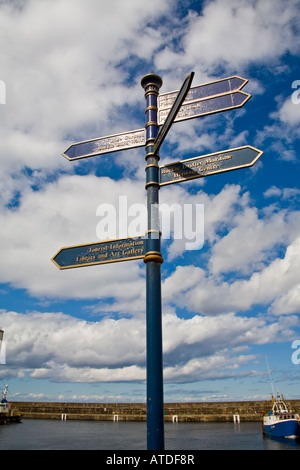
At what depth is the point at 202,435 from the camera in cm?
4147

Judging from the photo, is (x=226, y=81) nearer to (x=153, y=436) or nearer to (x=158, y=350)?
(x=158, y=350)

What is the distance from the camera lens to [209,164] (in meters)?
5.62

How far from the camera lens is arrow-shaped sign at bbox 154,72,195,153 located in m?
4.34

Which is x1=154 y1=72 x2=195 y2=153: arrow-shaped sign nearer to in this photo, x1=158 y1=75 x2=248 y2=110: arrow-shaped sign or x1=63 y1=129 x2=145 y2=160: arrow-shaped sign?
x1=63 y1=129 x2=145 y2=160: arrow-shaped sign

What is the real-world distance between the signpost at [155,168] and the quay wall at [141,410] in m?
50.9

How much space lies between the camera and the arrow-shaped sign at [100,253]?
5.39m

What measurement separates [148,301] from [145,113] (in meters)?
3.52

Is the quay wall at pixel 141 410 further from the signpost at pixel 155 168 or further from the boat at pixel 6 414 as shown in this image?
the signpost at pixel 155 168

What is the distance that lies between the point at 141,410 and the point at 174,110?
7036 cm

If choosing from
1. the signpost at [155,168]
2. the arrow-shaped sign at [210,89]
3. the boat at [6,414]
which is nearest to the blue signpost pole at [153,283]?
the signpost at [155,168]

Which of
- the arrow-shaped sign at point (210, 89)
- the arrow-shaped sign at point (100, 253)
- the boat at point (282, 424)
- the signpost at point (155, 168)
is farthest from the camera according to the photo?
the boat at point (282, 424)

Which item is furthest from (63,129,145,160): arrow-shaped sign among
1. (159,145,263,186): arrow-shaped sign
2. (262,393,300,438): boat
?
(262,393,300,438): boat
